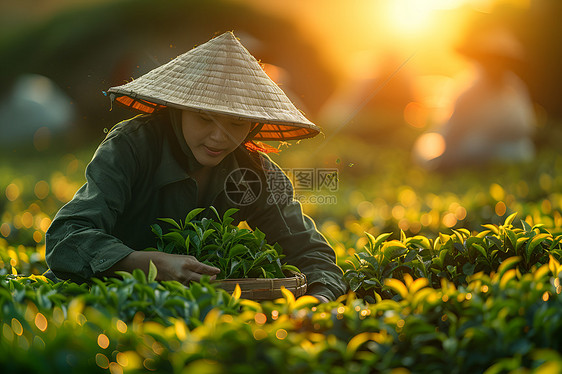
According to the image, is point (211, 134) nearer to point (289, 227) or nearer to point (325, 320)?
point (289, 227)

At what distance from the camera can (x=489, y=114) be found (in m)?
9.72

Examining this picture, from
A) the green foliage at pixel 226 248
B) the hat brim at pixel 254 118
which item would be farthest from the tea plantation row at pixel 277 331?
the hat brim at pixel 254 118

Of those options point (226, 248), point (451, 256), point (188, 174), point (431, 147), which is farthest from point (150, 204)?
point (431, 147)

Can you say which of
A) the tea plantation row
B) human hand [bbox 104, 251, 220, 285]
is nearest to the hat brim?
human hand [bbox 104, 251, 220, 285]

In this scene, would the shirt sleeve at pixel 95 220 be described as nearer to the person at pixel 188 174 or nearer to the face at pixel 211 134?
the person at pixel 188 174

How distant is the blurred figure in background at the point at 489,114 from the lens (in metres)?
9.52

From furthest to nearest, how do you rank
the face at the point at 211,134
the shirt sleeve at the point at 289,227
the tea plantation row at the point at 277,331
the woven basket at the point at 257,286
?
the shirt sleeve at the point at 289,227
the face at the point at 211,134
the woven basket at the point at 257,286
the tea plantation row at the point at 277,331

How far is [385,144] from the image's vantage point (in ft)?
44.6

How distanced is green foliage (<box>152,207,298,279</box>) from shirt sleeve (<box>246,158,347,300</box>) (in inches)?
13.2

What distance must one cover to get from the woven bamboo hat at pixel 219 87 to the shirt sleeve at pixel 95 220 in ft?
0.89

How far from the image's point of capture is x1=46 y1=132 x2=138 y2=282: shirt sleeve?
204cm

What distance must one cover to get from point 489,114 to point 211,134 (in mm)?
8289

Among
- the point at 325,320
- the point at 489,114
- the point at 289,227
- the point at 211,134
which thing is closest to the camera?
the point at 325,320

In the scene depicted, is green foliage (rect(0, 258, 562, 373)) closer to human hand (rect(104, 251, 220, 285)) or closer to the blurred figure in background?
human hand (rect(104, 251, 220, 285))
